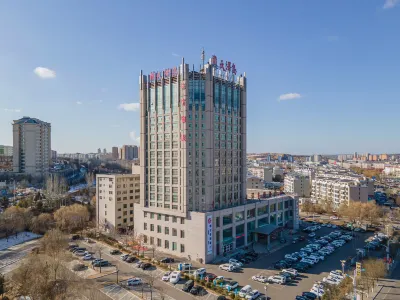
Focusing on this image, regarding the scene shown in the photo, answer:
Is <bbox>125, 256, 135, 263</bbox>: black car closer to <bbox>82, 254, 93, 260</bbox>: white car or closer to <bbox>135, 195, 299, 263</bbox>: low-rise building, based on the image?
<bbox>82, 254, 93, 260</bbox>: white car

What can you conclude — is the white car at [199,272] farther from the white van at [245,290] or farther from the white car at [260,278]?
the white van at [245,290]

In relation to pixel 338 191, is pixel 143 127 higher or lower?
higher

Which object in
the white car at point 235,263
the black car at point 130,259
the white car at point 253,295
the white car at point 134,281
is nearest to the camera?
the white car at point 253,295

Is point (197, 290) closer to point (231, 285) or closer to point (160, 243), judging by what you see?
point (231, 285)

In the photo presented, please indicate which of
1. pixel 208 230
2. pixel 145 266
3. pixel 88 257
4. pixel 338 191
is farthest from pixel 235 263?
pixel 338 191

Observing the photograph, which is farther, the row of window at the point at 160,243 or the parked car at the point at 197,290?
the row of window at the point at 160,243

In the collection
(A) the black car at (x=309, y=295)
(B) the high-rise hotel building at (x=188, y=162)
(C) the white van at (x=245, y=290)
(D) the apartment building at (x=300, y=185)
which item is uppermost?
(B) the high-rise hotel building at (x=188, y=162)

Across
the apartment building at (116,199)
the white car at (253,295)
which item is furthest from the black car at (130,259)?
the white car at (253,295)
